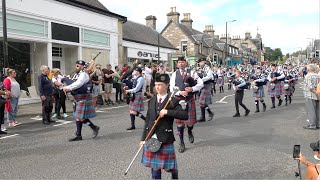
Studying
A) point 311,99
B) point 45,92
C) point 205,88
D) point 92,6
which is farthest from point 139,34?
point 311,99

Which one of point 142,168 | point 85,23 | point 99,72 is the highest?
point 85,23

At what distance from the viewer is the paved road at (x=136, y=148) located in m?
5.16

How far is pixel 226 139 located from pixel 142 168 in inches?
108

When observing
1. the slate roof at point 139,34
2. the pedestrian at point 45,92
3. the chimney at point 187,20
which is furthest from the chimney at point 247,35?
the pedestrian at point 45,92

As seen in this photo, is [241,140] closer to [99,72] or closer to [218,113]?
[218,113]

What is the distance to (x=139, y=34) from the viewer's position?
102 feet

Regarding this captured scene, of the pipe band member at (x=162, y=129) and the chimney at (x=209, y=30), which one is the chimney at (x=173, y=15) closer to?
the chimney at (x=209, y=30)

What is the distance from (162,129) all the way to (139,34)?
27.7 metres

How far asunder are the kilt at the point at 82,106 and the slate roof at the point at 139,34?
60.5ft

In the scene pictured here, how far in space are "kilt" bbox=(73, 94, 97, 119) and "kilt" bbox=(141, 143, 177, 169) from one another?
375cm

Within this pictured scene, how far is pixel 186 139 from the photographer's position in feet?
25.1

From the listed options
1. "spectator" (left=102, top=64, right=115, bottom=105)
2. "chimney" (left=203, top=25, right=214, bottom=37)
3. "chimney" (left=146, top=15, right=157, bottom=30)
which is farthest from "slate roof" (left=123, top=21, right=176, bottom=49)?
"chimney" (left=203, top=25, right=214, bottom=37)

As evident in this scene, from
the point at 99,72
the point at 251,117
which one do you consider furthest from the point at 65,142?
the point at 99,72

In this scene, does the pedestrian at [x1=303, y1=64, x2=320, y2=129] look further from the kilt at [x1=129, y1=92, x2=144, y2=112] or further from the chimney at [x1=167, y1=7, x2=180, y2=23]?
the chimney at [x1=167, y1=7, x2=180, y2=23]
